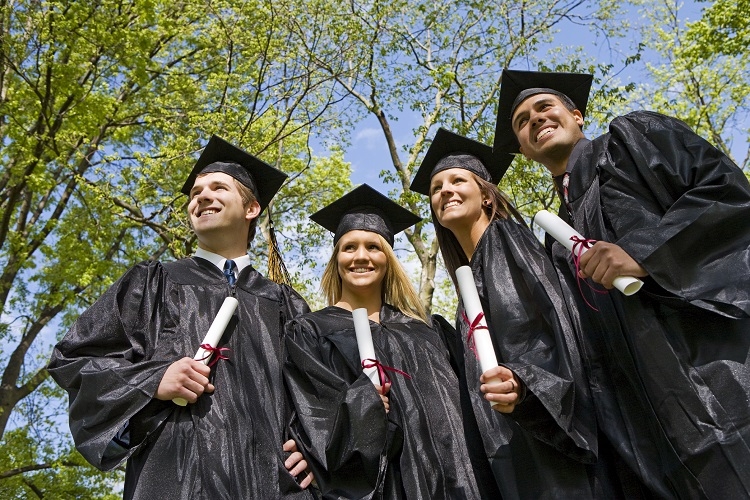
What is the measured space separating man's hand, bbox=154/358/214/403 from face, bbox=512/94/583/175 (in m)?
1.94

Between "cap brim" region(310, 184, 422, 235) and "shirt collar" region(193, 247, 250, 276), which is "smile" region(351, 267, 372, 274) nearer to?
"cap brim" region(310, 184, 422, 235)

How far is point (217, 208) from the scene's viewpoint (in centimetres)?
397

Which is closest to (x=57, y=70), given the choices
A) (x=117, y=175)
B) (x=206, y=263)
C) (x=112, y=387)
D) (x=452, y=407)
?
(x=117, y=175)

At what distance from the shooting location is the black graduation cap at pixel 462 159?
3.94 meters

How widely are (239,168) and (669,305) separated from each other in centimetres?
273

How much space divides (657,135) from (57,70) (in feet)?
29.2

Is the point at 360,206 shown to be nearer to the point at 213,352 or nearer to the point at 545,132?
the point at 545,132

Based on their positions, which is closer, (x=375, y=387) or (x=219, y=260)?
(x=375, y=387)

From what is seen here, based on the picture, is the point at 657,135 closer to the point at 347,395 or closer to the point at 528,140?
the point at 528,140

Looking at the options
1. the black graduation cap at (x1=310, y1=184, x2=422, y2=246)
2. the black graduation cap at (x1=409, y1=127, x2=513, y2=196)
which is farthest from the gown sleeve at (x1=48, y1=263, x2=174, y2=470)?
the black graduation cap at (x1=409, y1=127, x2=513, y2=196)

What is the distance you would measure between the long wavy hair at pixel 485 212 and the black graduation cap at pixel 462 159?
111 millimetres

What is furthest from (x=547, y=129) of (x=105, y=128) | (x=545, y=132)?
(x=105, y=128)

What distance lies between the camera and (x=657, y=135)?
2844 millimetres

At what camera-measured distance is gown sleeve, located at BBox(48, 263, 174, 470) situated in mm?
3096
